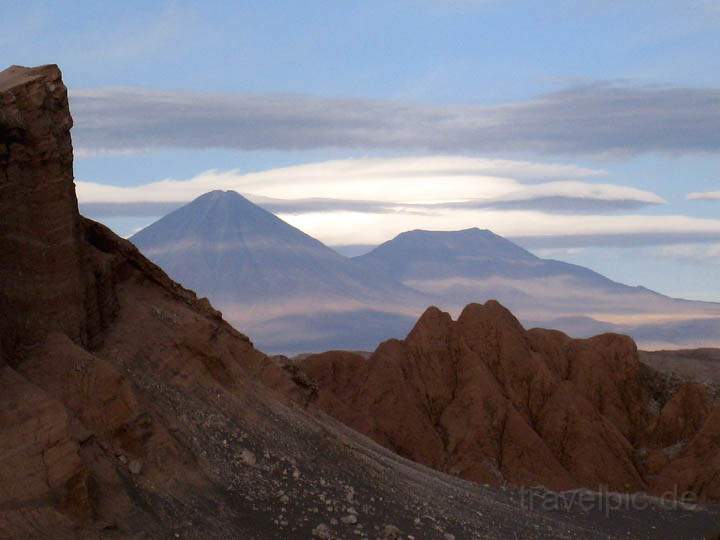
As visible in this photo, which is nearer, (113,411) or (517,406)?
(113,411)

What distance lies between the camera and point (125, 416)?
25.6 m

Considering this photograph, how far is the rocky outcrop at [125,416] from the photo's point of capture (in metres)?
23.2

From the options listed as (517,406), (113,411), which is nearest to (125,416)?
(113,411)

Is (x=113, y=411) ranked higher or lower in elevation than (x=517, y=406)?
higher

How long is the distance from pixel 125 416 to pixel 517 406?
3569 cm

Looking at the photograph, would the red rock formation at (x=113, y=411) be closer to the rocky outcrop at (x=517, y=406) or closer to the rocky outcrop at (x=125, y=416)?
the rocky outcrop at (x=125, y=416)

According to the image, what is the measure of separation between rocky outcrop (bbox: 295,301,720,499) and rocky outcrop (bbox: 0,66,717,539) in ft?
73.8

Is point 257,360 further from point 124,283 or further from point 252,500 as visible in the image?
point 252,500

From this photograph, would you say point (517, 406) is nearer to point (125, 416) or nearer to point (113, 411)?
point (125, 416)

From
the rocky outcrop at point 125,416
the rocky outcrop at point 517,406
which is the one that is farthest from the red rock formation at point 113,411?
the rocky outcrop at point 517,406

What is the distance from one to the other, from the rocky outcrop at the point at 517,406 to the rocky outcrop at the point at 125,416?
22.5 meters

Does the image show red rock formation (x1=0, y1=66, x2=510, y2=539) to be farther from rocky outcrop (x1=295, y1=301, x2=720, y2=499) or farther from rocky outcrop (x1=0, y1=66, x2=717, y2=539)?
rocky outcrop (x1=295, y1=301, x2=720, y2=499)

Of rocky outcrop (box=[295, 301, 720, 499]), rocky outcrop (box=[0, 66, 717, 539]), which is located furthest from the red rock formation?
rocky outcrop (box=[295, 301, 720, 499])

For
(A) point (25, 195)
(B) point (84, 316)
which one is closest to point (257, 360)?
(B) point (84, 316)
